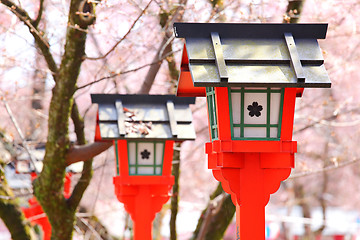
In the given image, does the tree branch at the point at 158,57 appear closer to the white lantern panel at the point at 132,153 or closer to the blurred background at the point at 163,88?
the blurred background at the point at 163,88

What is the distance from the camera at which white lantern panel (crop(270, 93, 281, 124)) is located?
486 centimetres

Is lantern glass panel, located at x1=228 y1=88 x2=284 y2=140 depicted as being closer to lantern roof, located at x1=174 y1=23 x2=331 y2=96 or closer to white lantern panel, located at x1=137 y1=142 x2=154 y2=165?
lantern roof, located at x1=174 y1=23 x2=331 y2=96

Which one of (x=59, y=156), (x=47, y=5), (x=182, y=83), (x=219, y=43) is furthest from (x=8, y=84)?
(x=219, y=43)

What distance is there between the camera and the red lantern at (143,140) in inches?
291

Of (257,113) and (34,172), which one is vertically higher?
(34,172)

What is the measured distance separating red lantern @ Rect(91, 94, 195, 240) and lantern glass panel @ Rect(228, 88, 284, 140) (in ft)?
8.41

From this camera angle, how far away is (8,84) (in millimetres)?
13500

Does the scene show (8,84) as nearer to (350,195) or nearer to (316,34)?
→ (316,34)

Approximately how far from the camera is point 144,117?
7566 millimetres

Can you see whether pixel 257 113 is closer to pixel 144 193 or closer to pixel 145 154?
pixel 145 154

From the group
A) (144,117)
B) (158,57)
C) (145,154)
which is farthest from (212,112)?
(158,57)

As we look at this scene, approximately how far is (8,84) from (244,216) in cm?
991

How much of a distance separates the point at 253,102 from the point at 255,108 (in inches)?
2.1

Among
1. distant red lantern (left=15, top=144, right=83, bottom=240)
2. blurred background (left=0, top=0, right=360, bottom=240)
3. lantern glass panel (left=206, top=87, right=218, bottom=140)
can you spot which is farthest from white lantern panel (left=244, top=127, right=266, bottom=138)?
distant red lantern (left=15, top=144, right=83, bottom=240)
